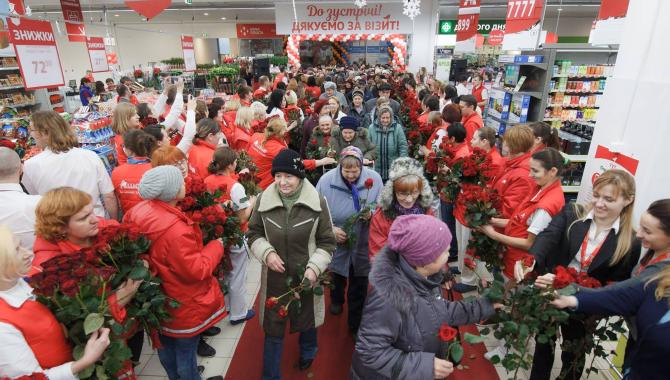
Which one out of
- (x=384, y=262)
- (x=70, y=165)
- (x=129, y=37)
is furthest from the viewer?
(x=129, y=37)

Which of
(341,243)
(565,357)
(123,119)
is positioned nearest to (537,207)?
(565,357)

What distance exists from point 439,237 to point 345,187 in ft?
4.93

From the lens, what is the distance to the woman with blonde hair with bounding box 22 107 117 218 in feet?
9.48

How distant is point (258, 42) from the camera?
2631 centimetres

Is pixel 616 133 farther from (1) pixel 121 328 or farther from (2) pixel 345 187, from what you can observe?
(1) pixel 121 328

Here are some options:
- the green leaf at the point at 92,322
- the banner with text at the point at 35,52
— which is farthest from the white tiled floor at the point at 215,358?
the banner with text at the point at 35,52

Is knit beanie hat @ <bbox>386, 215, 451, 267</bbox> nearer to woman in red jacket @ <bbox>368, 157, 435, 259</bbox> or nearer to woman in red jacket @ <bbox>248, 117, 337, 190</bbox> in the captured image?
woman in red jacket @ <bbox>368, 157, 435, 259</bbox>

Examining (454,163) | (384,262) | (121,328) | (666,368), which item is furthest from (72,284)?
(454,163)

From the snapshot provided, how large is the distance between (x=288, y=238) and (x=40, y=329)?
129 centimetres

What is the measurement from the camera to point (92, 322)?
5.01 feet

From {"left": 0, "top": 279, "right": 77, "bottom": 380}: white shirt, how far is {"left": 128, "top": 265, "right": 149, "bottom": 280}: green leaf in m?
0.38

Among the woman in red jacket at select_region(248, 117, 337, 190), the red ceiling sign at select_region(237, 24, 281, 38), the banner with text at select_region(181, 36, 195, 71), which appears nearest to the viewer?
the woman in red jacket at select_region(248, 117, 337, 190)

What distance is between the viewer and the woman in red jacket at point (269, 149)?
424 centimetres

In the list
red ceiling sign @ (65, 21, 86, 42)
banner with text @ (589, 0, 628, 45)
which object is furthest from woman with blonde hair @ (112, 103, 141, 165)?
red ceiling sign @ (65, 21, 86, 42)
